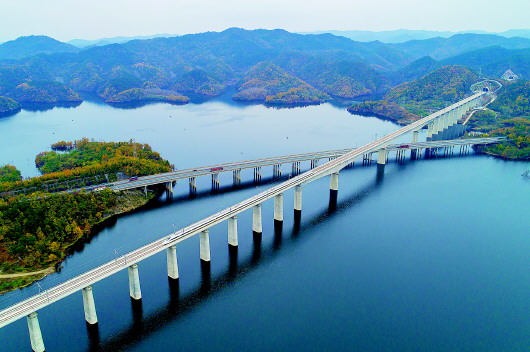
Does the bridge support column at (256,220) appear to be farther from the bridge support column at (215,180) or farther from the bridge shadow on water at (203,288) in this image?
the bridge support column at (215,180)

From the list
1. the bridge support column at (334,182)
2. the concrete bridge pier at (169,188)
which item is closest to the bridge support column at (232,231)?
the concrete bridge pier at (169,188)

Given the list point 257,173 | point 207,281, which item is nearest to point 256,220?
point 207,281

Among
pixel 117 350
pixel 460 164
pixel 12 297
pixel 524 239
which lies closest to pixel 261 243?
pixel 117 350

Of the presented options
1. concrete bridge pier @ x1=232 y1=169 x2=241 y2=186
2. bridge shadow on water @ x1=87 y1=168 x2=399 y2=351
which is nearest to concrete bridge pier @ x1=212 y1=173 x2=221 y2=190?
concrete bridge pier @ x1=232 y1=169 x2=241 y2=186

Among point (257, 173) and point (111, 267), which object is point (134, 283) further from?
point (257, 173)

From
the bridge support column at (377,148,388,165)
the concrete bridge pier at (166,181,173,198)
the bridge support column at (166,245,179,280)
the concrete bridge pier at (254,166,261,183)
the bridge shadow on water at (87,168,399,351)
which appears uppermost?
the bridge support column at (377,148,388,165)

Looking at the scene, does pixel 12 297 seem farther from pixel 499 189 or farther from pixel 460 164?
pixel 460 164

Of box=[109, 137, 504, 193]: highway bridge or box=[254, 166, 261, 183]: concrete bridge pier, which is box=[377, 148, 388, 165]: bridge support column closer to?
box=[109, 137, 504, 193]: highway bridge
